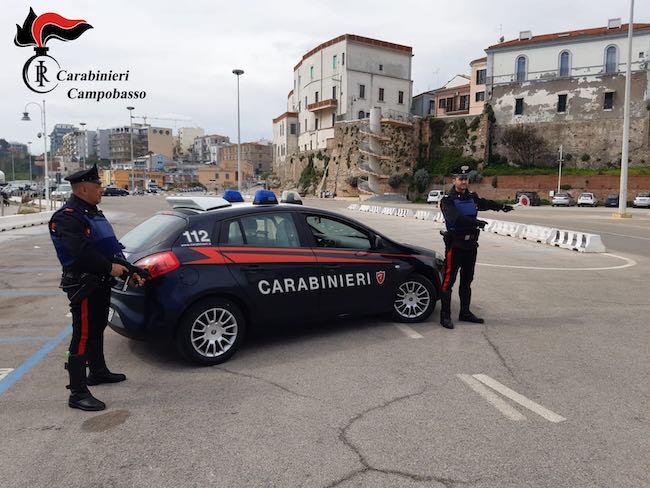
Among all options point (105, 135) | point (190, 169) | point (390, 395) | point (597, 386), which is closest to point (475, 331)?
point (597, 386)

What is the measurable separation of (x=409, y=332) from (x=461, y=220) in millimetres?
1441

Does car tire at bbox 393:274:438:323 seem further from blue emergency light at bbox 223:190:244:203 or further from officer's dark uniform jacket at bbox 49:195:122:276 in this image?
officer's dark uniform jacket at bbox 49:195:122:276

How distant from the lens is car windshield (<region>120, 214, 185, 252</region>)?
4930 millimetres

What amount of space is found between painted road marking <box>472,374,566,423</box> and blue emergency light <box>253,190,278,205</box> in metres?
2.73

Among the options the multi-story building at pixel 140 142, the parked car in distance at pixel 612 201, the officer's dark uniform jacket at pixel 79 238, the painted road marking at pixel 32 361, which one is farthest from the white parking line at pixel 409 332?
the multi-story building at pixel 140 142

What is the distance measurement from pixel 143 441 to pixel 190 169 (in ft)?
479

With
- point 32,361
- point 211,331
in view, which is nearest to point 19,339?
point 32,361

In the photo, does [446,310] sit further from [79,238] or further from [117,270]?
[79,238]

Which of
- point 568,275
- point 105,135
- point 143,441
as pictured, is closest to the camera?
point 143,441

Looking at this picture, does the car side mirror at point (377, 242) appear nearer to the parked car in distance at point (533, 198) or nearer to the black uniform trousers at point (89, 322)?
the black uniform trousers at point (89, 322)

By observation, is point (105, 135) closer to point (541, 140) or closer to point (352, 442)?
point (541, 140)

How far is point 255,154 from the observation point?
509ft

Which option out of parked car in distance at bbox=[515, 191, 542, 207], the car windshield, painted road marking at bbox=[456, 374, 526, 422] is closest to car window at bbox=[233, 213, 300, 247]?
the car windshield

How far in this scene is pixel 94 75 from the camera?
2662 cm
